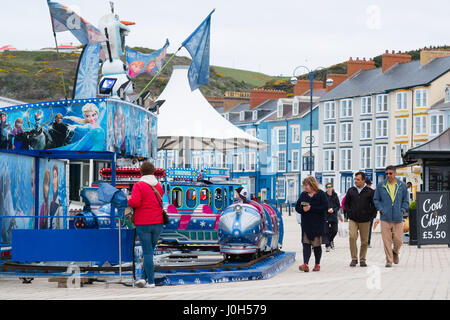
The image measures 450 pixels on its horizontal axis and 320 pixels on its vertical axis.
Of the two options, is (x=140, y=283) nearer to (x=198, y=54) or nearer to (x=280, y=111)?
(x=198, y=54)

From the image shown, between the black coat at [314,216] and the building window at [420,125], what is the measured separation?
57.9m

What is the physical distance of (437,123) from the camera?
69.8m

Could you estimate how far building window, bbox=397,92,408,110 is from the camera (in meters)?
72.8

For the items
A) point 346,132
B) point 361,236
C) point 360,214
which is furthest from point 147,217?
point 346,132

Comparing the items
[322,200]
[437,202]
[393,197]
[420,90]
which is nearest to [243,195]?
[322,200]

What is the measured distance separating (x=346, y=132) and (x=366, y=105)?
4037mm

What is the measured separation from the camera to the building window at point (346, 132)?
79.6 metres

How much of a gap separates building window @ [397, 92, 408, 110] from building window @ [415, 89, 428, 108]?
1256mm

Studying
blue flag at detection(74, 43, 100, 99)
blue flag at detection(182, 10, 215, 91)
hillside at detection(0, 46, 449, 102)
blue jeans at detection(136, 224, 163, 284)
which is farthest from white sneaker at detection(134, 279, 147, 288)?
hillside at detection(0, 46, 449, 102)

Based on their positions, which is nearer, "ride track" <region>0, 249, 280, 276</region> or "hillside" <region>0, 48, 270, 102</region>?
"ride track" <region>0, 249, 280, 276</region>

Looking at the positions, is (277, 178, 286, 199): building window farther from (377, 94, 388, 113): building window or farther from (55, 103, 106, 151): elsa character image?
(55, 103, 106, 151): elsa character image

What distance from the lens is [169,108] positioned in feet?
99.1
